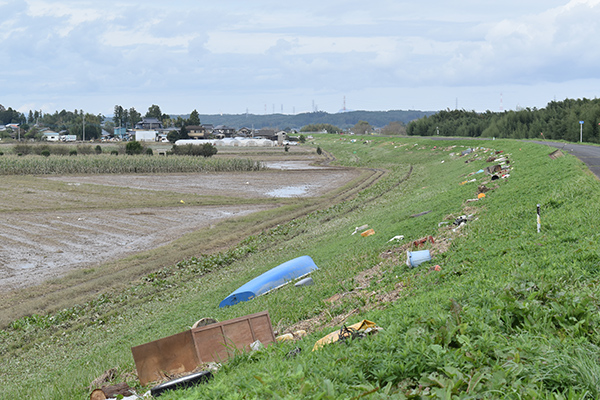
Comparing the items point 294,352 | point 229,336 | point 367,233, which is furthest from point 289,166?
point 294,352

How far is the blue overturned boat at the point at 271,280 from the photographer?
44.3ft

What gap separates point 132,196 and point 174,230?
1421 centimetres

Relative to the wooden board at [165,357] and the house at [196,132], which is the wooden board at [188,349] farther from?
the house at [196,132]

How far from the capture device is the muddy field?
784 inches

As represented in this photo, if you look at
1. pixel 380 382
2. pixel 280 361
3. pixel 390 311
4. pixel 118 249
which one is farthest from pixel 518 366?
pixel 118 249

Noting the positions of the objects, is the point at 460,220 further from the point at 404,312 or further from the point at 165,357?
the point at 165,357

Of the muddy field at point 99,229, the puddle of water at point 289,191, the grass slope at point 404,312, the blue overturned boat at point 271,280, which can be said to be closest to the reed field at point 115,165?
the muddy field at point 99,229

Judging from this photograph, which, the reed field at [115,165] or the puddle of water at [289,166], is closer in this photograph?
the reed field at [115,165]

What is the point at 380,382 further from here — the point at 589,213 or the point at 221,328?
the point at 589,213

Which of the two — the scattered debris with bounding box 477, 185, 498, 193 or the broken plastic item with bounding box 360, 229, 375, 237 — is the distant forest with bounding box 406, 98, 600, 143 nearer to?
the scattered debris with bounding box 477, 185, 498, 193

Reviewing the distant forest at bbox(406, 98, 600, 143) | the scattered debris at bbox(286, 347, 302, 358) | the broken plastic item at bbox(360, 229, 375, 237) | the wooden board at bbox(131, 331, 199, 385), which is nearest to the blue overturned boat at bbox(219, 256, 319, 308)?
the broken plastic item at bbox(360, 229, 375, 237)

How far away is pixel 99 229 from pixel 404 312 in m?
22.9

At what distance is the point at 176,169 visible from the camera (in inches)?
2489

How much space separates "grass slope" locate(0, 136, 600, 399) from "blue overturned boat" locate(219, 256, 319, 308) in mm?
594
